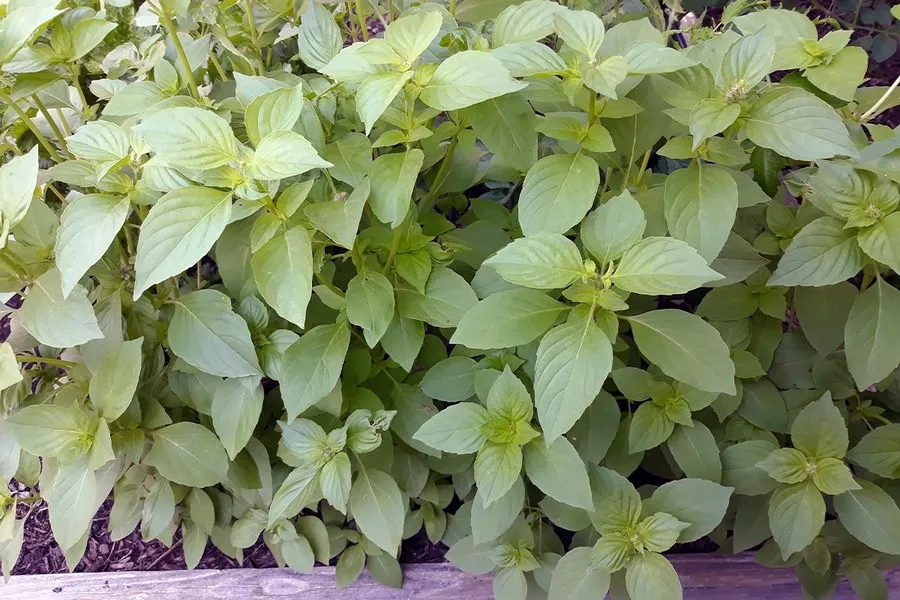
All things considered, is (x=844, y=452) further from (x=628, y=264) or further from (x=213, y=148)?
(x=213, y=148)

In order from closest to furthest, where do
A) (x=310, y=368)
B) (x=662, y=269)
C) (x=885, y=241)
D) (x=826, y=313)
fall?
1. (x=662, y=269)
2. (x=885, y=241)
3. (x=310, y=368)
4. (x=826, y=313)

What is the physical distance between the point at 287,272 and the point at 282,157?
16 centimetres

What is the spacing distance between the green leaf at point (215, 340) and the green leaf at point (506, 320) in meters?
0.37

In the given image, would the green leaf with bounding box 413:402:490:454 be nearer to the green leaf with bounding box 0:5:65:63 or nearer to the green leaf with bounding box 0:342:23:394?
the green leaf with bounding box 0:342:23:394

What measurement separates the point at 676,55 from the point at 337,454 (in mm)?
833

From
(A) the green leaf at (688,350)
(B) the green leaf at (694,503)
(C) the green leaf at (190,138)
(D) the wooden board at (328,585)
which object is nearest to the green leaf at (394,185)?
(C) the green leaf at (190,138)

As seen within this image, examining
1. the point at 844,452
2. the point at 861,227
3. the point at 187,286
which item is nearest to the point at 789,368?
the point at 844,452

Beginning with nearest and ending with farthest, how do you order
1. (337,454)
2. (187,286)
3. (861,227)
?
(861,227) < (337,454) < (187,286)

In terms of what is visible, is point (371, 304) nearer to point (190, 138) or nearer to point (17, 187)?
point (190, 138)

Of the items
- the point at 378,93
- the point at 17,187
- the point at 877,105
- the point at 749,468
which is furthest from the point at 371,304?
the point at 877,105

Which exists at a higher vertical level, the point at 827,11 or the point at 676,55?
the point at 676,55

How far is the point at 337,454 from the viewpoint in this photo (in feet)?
3.34

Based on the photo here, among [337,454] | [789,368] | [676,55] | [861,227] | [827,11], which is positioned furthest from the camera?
[827,11]

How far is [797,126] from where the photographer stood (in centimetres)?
81
